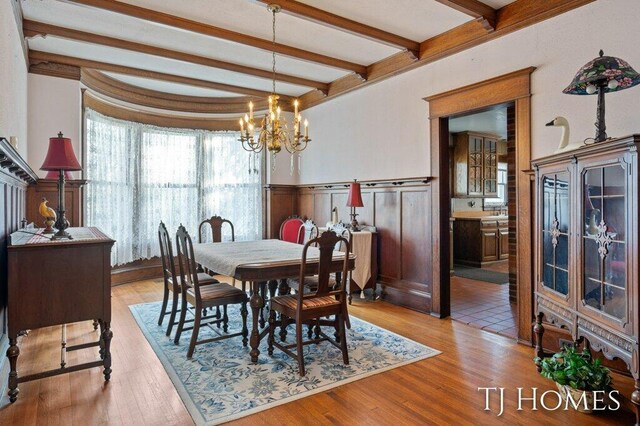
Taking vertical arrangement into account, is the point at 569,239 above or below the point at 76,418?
above

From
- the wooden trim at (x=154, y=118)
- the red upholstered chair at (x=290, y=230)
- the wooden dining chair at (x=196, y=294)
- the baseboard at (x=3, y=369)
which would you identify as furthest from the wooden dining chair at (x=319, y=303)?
the wooden trim at (x=154, y=118)

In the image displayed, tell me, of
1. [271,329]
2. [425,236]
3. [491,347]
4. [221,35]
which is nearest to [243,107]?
[221,35]

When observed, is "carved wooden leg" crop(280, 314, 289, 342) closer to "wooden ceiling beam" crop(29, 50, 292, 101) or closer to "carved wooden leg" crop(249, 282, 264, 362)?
"carved wooden leg" crop(249, 282, 264, 362)

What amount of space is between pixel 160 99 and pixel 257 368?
4774mm

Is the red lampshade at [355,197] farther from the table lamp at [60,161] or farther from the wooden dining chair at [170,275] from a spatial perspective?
the table lamp at [60,161]

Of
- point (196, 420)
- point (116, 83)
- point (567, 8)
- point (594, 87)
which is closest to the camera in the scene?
point (196, 420)

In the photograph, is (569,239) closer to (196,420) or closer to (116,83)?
(196,420)

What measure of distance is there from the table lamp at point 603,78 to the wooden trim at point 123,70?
4.57 metres

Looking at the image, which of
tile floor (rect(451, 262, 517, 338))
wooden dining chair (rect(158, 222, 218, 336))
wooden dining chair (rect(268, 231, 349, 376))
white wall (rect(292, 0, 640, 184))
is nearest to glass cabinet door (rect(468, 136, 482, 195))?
tile floor (rect(451, 262, 517, 338))

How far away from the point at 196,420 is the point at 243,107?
532cm

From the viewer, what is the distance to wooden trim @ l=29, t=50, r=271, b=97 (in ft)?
14.9

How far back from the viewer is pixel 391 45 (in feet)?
13.7

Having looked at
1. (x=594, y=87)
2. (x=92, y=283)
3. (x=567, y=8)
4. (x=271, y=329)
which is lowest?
(x=271, y=329)

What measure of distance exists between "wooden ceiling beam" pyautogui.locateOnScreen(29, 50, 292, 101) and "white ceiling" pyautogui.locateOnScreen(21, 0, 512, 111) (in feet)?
0.28
